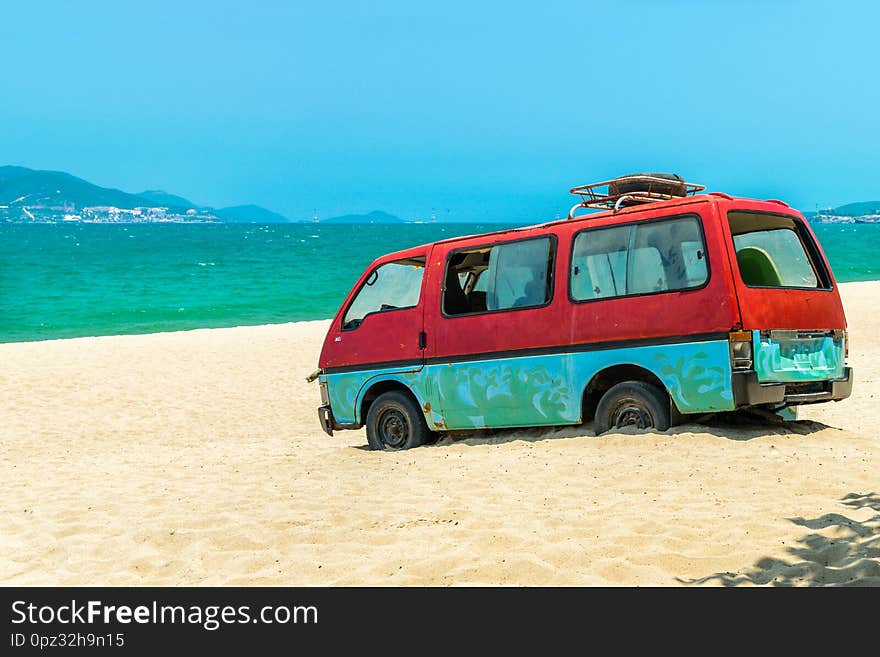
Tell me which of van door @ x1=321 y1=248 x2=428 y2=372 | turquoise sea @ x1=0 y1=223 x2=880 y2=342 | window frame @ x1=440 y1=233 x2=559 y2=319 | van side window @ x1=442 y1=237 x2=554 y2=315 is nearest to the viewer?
window frame @ x1=440 y1=233 x2=559 y2=319

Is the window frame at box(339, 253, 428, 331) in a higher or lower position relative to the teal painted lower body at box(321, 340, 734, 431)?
higher

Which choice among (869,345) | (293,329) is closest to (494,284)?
(869,345)

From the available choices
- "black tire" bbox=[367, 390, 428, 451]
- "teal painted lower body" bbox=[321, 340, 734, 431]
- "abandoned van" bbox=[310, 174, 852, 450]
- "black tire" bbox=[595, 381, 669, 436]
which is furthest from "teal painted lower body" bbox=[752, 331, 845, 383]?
"black tire" bbox=[367, 390, 428, 451]

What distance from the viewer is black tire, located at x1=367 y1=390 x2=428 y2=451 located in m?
10.4

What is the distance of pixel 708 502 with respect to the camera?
6809mm

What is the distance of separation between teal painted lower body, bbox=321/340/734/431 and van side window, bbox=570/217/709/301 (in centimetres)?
59

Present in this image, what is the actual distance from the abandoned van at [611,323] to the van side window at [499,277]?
0.02m

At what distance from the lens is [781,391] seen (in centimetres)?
810

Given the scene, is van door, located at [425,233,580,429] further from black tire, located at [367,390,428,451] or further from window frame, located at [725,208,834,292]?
window frame, located at [725,208,834,292]

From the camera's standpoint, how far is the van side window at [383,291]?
10.7m

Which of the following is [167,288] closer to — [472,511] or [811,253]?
[811,253]

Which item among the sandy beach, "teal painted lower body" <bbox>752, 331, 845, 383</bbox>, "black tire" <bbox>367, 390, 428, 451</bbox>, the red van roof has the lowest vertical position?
the sandy beach

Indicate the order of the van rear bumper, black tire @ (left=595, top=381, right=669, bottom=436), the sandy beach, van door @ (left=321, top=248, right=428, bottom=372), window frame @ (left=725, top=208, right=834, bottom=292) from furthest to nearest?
van door @ (left=321, top=248, right=428, bottom=372) < window frame @ (left=725, top=208, right=834, bottom=292) < black tire @ (left=595, top=381, right=669, bottom=436) < the van rear bumper < the sandy beach

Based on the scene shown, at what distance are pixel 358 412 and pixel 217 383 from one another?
9079 mm
